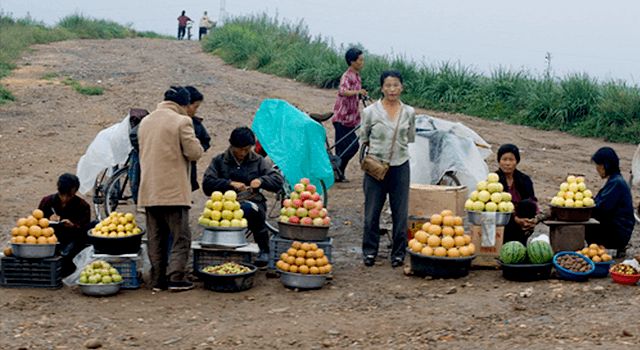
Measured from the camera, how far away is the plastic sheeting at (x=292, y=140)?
1001 cm

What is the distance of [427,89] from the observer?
75.4 feet

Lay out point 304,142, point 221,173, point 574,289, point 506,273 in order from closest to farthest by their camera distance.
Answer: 1. point 574,289
2. point 506,273
3. point 221,173
4. point 304,142

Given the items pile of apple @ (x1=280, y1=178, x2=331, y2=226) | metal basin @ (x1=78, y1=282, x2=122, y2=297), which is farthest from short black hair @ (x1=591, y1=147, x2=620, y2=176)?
metal basin @ (x1=78, y1=282, x2=122, y2=297)

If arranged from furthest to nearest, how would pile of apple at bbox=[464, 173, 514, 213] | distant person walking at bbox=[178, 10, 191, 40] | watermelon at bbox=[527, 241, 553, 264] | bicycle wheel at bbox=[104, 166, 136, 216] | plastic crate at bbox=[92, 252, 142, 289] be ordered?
distant person walking at bbox=[178, 10, 191, 40]
bicycle wheel at bbox=[104, 166, 136, 216]
pile of apple at bbox=[464, 173, 514, 213]
watermelon at bbox=[527, 241, 553, 264]
plastic crate at bbox=[92, 252, 142, 289]

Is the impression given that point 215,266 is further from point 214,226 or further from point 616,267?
point 616,267

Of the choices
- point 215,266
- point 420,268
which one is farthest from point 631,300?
point 215,266

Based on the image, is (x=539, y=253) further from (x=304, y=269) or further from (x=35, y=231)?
(x=35, y=231)

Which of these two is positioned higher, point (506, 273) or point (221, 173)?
point (221, 173)

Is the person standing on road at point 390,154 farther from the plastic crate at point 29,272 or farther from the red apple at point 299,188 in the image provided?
the plastic crate at point 29,272

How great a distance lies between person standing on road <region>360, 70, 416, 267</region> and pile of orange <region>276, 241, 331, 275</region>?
0.96m

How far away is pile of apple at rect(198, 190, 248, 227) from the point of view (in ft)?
28.6

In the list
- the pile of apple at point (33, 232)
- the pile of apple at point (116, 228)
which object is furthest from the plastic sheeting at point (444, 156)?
the pile of apple at point (33, 232)

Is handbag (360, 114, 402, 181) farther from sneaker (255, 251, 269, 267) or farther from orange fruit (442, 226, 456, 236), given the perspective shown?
sneaker (255, 251, 269, 267)

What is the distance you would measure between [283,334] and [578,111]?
587 inches
